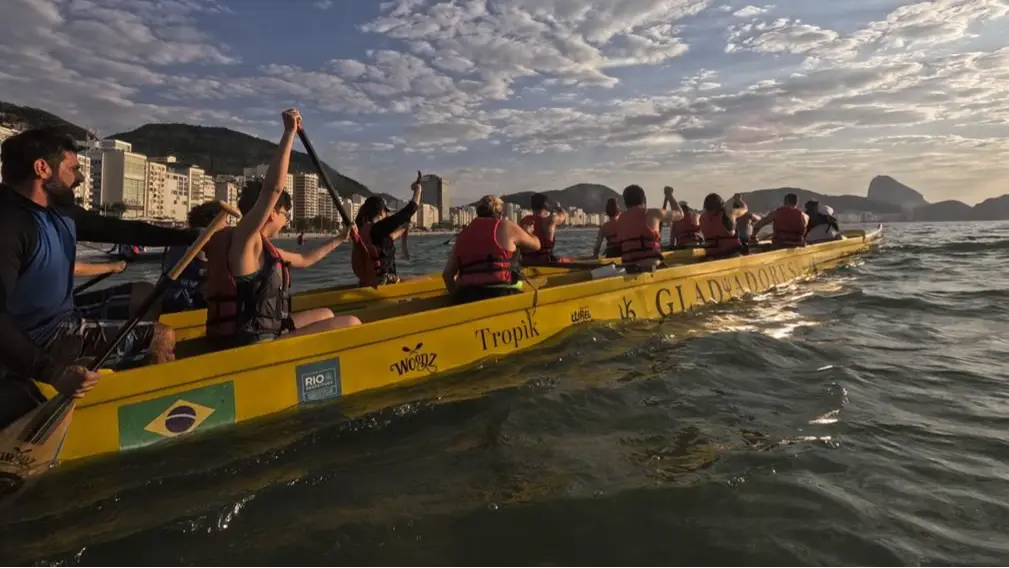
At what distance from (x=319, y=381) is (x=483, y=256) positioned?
A: 2.35 m

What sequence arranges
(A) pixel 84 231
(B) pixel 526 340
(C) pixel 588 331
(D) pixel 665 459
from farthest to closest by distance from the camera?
1. (C) pixel 588 331
2. (B) pixel 526 340
3. (A) pixel 84 231
4. (D) pixel 665 459

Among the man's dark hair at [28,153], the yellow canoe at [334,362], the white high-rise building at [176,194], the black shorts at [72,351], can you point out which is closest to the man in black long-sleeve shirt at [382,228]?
the yellow canoe at [334,362]

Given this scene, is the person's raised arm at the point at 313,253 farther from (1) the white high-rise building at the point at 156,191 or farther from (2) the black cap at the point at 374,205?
(1) the white high-rise building at the point at 156,191

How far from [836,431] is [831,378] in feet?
4.72

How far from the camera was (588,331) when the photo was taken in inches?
259

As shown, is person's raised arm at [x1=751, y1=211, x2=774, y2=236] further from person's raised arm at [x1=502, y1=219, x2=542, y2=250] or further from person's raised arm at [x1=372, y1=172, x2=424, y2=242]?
person's raised arm at [x1=502, y1=219, x2=542, y2=250]

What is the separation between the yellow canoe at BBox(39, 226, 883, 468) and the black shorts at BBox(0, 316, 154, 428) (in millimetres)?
256

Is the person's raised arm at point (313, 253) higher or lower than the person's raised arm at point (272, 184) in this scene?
lower

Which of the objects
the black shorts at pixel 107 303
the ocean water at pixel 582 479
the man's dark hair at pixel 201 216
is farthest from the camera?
the man's dark hair at pixel 201 216

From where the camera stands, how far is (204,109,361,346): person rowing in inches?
156

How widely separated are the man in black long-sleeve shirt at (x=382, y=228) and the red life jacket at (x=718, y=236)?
6.06 meters

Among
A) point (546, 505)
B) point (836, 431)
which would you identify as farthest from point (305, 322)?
point (836, 431)

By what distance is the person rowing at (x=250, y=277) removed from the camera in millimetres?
3957

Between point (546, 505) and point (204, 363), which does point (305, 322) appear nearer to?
point (204, 363)
